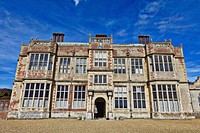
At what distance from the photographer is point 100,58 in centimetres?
2106

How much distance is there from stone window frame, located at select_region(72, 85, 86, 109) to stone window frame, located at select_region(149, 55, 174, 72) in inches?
432

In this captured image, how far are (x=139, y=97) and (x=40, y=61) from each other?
16.0 meters

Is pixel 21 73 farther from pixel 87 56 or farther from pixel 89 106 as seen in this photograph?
pixel 89 106

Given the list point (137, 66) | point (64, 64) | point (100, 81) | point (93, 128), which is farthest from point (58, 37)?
point (93, 128)

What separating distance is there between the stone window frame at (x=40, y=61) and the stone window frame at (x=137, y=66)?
1287 centimetres

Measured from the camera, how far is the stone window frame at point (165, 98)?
18.6m

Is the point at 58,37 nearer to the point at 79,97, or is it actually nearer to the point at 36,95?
the point at 36,95

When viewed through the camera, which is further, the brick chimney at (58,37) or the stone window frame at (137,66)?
the brick chimney at (58,37)

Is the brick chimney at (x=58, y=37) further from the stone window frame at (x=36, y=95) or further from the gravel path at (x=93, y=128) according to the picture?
the gravel path at (x=93, y=128)

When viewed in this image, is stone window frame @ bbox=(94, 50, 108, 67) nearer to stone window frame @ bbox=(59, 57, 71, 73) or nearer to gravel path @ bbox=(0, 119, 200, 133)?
stone window frame @ bbox=(59, 57, 71, 73)

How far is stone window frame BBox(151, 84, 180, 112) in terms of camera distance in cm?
1856

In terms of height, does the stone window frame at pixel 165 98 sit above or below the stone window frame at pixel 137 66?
below

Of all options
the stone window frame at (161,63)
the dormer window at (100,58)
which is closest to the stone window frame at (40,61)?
the dormer window at (100,58)

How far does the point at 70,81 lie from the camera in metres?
20.7
